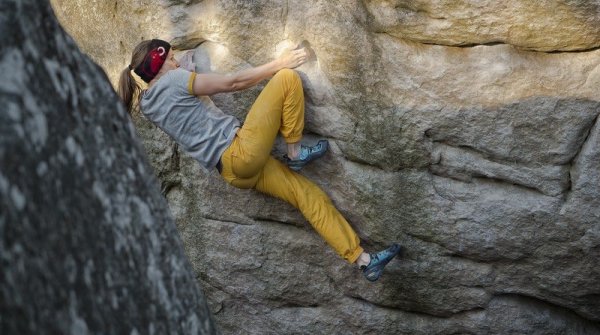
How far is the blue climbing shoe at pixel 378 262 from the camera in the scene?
16.8ft

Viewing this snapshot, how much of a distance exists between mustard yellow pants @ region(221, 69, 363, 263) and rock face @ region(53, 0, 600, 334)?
0.16 m

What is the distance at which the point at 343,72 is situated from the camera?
471 centimetres

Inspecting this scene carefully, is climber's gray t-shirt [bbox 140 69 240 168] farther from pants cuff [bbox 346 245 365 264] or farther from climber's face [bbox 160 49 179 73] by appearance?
pants cuff [bbox 346 245 365 264]

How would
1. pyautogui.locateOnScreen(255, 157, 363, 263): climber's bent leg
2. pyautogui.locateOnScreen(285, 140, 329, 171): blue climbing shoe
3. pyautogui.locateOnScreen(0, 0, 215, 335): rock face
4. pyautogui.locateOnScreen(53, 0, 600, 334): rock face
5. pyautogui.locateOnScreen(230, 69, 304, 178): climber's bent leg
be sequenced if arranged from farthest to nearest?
pyautogui.locateOnScreen(255, 157, 363, 263): climber's bent leg, pyautogui.locateOnScreen(285, 140, 329, 171): blue climbing shoe, pyautogui.locateOnScreen(230, 69, 304, 178): climber's bent leg, pyautogui.locateOnScreen(53, 0, 600, 334): rock face, pyautogui.locateOnScreen(0, 0, 215, 335): rock face

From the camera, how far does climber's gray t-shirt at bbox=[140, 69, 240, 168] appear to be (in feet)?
15.7

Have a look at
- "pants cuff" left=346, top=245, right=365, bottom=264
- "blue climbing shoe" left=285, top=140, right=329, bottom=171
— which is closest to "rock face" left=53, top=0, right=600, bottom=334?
"blue climbing shoe" left=285, top=140, right=329, bottom=171

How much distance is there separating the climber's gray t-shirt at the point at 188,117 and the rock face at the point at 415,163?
0.22 m

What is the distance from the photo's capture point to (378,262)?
512 cm

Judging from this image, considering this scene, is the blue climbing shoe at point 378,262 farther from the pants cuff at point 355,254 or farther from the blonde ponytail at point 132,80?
the blonde ponytail at point 132,80

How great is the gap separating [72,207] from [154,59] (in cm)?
345

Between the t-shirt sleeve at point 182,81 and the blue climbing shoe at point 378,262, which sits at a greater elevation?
the t-shirt sleeve at point 182,81

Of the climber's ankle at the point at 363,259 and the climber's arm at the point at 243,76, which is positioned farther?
the climber's ankle at the point at 363,259

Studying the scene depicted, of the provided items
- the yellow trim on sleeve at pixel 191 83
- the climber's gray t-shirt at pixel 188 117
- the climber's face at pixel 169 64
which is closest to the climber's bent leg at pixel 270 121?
the climber's gray t-shirt at pixel 188 117

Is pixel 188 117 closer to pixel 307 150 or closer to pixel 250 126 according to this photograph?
pixel 250 126
